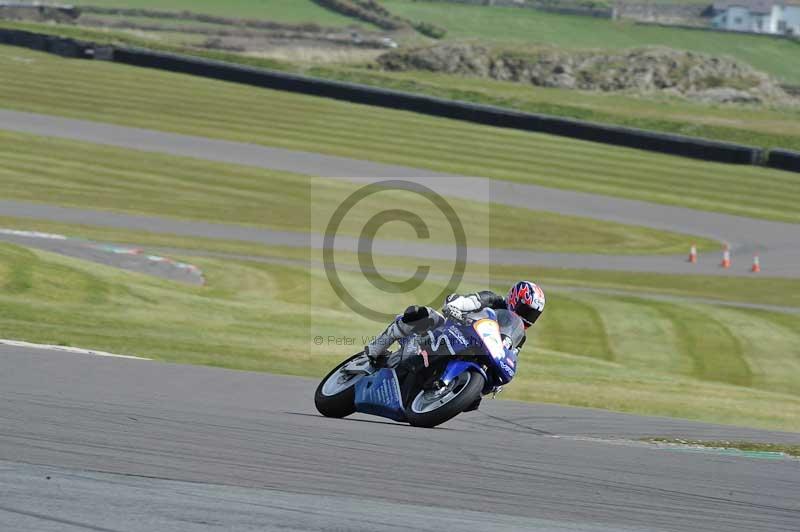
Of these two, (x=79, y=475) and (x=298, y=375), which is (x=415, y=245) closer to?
(x=298, y=375)

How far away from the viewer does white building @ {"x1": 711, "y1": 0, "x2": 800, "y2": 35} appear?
389 feet

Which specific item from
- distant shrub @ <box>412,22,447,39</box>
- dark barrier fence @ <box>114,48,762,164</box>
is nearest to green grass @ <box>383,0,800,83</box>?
distant shrub @ <box>412,22,447,39</box>

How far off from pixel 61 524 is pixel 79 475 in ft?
3.08

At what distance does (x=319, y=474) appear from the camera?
7.07 metres

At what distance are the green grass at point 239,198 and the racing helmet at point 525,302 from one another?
21802mm

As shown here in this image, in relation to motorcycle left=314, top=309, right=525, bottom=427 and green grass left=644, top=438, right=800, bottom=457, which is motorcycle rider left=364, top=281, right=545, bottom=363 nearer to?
motorcycle left=314, top=309, right=525, bottom=427

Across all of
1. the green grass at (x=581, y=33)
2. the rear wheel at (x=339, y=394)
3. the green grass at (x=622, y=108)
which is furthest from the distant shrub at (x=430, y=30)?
the rear wheel at (x=339, y=394)

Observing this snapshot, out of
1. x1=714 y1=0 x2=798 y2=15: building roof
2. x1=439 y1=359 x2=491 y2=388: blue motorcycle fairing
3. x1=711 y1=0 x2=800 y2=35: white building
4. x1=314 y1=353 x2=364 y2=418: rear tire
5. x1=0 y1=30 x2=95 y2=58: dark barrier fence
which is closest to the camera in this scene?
x1=439 y1=359 x2=491 y2=388: blue motorcycle fairing

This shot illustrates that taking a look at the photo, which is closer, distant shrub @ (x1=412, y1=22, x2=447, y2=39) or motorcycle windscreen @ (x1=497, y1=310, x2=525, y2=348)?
motorcycle windscreen @ (x1=497, y1=310, x2=525, y2=348)

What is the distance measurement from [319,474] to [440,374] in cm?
→ 299

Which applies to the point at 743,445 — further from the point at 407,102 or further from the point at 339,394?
the point at 407,102

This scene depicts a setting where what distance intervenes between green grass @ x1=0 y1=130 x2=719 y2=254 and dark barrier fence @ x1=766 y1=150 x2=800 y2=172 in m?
9.45

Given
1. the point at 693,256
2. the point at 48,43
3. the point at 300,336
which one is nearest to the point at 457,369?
the point at 300,336

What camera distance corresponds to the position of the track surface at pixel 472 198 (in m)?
30.9
